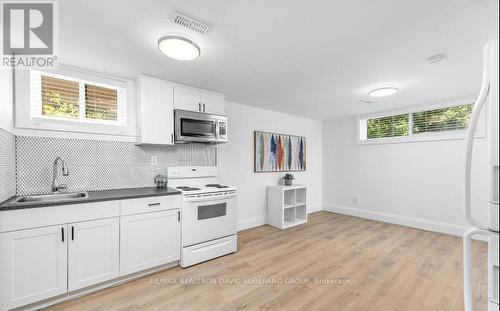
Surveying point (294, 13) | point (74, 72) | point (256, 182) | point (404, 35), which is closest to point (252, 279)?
point (256, 182)

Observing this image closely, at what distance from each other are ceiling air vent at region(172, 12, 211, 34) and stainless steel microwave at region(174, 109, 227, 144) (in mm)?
1272

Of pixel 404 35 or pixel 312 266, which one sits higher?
pixel 404 35

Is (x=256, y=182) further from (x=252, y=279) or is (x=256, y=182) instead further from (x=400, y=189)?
(x=400, y=189)

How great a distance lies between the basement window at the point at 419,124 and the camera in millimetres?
3465

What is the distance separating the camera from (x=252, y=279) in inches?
Result: 87.0

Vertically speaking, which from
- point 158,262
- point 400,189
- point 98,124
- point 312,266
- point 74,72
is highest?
point 74,72

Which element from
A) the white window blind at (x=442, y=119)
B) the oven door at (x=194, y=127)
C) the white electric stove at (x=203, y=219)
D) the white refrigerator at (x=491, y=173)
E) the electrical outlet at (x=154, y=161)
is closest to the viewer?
the white refrigerator at (x=491, y=173)

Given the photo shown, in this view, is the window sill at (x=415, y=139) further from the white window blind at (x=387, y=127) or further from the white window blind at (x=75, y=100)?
the white window blind at (x=75, y=100)

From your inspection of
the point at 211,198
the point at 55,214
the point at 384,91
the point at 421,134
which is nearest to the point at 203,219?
the point at 211,198

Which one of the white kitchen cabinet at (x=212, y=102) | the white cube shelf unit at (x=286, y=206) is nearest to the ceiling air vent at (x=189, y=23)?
the white kitchen cabinet at (x=212, y=102)

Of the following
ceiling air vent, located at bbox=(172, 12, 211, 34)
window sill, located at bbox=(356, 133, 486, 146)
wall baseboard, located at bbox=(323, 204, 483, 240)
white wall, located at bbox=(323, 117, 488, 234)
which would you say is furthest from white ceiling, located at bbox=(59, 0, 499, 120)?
wall baseboard, located at bbox=(323, 204, 483, 240)

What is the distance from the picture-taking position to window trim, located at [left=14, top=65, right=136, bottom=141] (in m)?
2.08

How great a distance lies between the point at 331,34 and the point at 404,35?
607mm

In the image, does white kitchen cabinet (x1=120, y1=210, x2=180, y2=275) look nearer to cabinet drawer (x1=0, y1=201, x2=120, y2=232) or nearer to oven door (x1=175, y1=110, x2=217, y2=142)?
cabinet drawer (x1=0, y1=201, x2=120, y2=232)
